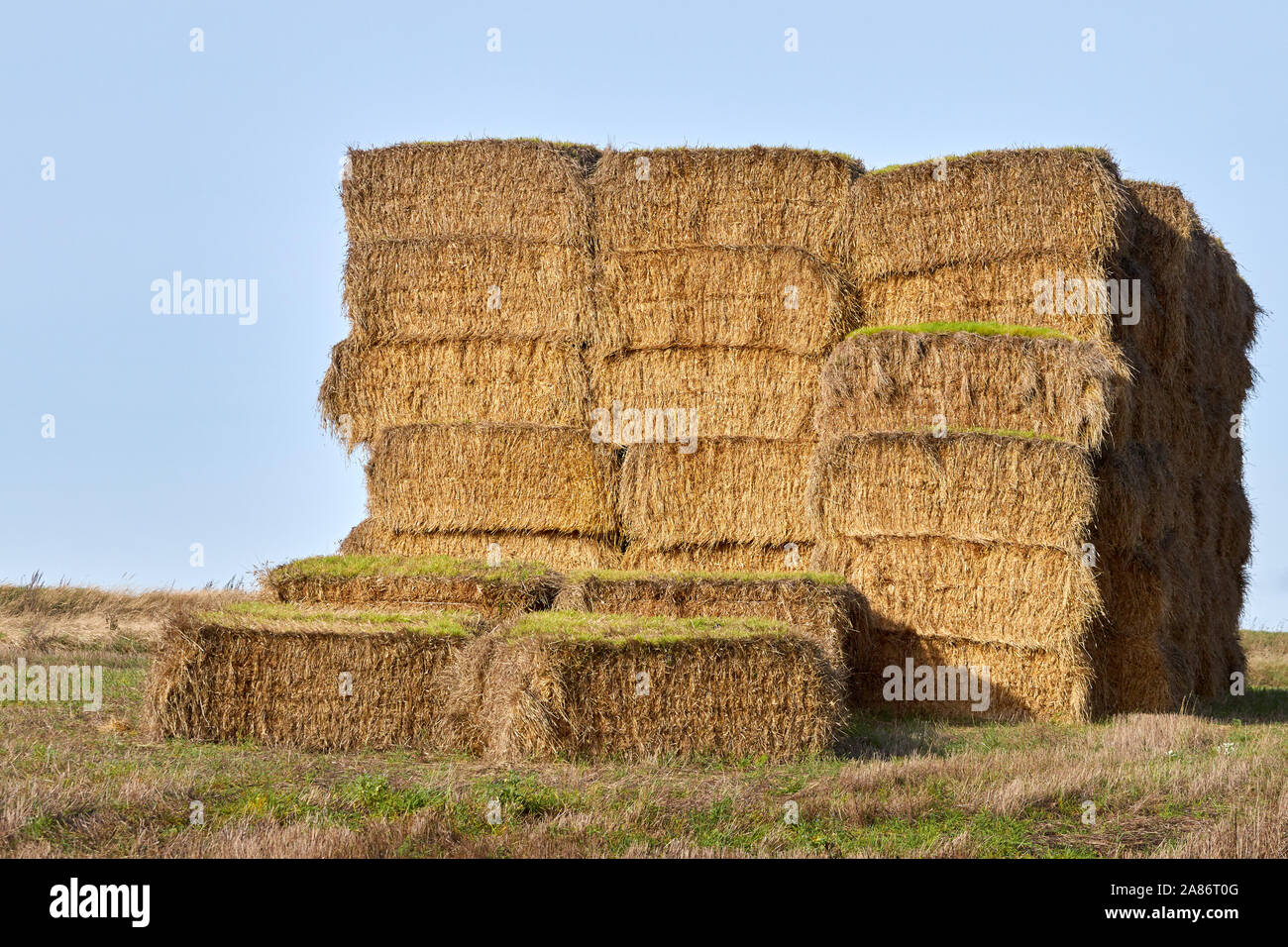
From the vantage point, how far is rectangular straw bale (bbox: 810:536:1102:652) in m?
12.6

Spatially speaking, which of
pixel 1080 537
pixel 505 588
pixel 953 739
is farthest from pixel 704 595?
pixel 1080 537

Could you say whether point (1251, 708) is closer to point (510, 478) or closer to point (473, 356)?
point (510, 478)

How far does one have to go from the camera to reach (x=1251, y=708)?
15070 millimetres

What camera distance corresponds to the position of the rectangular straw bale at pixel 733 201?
49.2ft

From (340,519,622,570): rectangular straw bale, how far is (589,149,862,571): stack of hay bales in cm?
37

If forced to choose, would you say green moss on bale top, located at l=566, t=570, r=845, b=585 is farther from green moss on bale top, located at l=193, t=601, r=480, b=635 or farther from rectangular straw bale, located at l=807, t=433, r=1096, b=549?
green moss on bale top, located at l=193, t=601, r=480, b=635

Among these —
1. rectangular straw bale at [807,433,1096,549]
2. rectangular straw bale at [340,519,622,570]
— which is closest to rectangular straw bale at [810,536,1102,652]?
rectangular straw bale at [807,433,1096,549]

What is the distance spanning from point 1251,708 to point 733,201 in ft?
26.2

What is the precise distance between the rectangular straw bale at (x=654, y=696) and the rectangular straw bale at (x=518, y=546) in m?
4.82

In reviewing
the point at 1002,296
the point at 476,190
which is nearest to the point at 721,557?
the point at 1002,296
